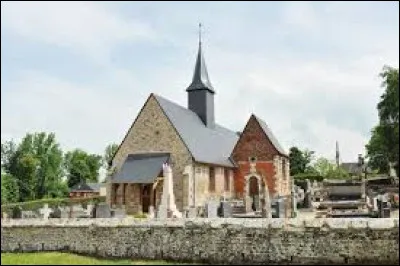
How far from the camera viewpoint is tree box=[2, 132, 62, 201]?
189 feet

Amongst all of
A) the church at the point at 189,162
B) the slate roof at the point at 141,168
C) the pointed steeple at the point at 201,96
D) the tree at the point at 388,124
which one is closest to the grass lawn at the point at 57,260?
the tree at the point at 388,124

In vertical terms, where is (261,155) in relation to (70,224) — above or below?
above

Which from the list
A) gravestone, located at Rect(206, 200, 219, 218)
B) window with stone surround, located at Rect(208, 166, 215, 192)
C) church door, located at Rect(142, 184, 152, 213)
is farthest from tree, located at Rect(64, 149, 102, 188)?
gravestone, located at Rect(206, 200, 219, 218)

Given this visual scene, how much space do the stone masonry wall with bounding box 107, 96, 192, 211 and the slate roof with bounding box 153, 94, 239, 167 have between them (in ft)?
1.38

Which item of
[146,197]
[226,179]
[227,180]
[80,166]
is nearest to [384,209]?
[146,197]

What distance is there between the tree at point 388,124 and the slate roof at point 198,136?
2089cm

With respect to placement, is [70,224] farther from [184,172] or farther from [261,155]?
[261,155]

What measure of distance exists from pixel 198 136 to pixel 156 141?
4324mm

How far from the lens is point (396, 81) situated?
1125cm

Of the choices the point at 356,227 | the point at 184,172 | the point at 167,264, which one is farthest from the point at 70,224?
the point at 184,172

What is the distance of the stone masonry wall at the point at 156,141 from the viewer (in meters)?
32.0

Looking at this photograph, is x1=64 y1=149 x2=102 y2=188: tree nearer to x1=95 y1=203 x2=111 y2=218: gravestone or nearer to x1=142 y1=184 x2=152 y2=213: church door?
x1=142 y1=184 x2=152 y2=213: church door

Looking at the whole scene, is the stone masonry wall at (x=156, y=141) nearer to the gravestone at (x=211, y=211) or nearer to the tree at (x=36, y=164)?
the gravestone at (x=211, y=211)

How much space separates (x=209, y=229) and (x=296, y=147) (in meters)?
49.0
